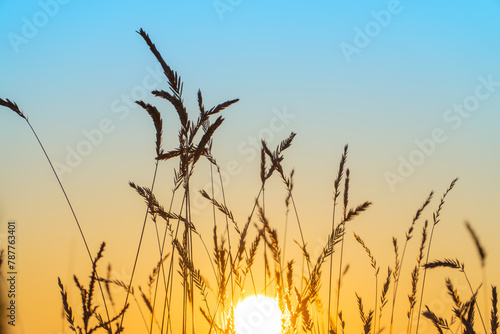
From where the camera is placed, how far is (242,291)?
2.35 meters

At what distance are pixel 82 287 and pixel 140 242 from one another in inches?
16.3

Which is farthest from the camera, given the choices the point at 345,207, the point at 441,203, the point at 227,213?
the point at 441,203

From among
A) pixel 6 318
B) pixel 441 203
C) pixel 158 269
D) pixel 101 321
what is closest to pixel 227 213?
pixel 158 269

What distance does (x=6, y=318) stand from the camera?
131 inches

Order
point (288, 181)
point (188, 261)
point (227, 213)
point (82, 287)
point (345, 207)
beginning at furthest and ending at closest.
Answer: point (288, 181)
point (345, 207)
point (227, 213)
point (188, 261)
point (82, 287)

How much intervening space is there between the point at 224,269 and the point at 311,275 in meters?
0.37

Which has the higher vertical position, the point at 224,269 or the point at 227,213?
the point at 227,213

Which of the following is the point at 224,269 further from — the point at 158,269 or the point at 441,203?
the point at 441,203

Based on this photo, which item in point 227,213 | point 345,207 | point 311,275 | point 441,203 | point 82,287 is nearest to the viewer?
point 82,287

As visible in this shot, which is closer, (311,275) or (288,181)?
(311,275)

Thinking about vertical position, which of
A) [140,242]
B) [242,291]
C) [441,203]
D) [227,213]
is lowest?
[242,291]

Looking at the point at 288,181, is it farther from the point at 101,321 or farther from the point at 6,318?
the point at 6,318

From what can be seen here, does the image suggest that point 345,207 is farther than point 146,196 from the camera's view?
Yes

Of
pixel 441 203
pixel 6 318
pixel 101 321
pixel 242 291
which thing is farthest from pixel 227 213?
pixel 6 318
